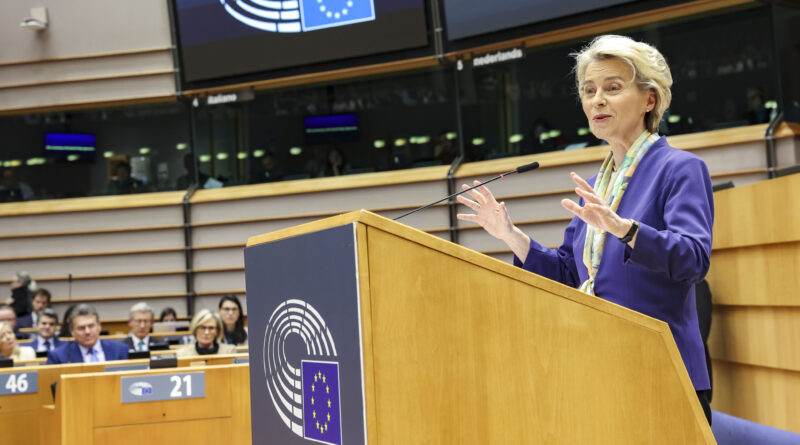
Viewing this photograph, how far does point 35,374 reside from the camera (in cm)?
441

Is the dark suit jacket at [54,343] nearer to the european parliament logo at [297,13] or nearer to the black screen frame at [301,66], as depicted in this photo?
Result: the black screen frame at [301,66]

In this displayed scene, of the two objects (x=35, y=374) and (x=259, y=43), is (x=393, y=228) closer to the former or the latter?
(x=35, y=374)

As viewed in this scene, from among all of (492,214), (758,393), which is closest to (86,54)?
(758,393)

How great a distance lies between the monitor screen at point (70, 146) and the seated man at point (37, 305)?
1.82 meters

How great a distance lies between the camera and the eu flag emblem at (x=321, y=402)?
117cm

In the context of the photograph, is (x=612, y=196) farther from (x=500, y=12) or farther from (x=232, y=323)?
(x=500, y=12)

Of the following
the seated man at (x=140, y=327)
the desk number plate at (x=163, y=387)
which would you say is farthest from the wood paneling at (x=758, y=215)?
the seated man at (x=140, y=327)

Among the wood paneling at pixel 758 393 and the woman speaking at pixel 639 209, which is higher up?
the woman speaking at pixel 639 209

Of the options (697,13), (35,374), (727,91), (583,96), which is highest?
(697,13)

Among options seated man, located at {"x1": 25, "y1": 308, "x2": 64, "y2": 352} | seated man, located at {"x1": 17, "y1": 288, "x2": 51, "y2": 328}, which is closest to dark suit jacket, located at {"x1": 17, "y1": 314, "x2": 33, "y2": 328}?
seated man, located at {"x1": 17, "y1": 288, "x2": 51, "y2": 328}

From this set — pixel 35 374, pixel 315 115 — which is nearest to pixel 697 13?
pixel 315 115

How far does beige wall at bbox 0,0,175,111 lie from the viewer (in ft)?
31.4

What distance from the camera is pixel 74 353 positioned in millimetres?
5652

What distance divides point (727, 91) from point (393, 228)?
693 centimetres
